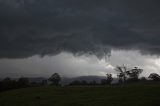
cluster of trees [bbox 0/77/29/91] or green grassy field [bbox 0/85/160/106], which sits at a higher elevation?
cluster of trees [bbox 0/77/29/91]

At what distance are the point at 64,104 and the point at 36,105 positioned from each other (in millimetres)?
5407

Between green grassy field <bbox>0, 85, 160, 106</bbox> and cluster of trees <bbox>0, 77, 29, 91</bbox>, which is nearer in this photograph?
green grassy field <bbox>0, 85, 160, 106</bbox>

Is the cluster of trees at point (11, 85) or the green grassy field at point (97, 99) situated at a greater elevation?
the cluster of trees at point (11, 85)

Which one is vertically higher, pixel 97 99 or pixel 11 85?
pixel 11 85

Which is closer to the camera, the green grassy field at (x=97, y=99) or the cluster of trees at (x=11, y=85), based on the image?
the green grassy field at (x=97, y=99)

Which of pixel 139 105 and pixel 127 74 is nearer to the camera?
pixel 139 105

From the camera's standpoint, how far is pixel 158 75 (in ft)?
568

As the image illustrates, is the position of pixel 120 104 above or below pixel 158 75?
below

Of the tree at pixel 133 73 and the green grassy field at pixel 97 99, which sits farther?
the tree at pixel 133 73

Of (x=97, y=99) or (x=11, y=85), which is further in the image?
(x=11, y=85)

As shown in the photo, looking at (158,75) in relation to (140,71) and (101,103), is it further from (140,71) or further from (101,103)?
(101,103)

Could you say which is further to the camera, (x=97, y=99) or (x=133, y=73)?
(x=133, y=73)

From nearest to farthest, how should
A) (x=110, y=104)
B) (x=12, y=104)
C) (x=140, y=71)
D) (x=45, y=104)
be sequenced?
1. (x=110, y=104)
2. (x=45, y=104)
3. (x=12, y=104)
4. (x=140, y=71)

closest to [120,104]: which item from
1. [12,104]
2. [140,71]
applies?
[12,104]
